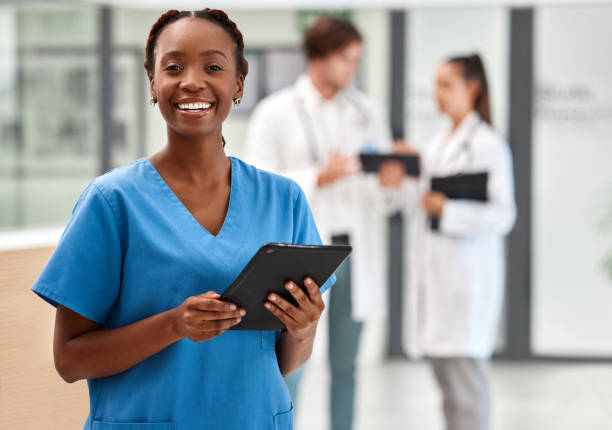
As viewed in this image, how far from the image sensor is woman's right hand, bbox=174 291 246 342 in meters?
1.14

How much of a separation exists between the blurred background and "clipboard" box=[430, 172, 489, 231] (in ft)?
6.91

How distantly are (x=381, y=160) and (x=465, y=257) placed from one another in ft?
1.69

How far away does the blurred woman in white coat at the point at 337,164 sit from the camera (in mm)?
3309

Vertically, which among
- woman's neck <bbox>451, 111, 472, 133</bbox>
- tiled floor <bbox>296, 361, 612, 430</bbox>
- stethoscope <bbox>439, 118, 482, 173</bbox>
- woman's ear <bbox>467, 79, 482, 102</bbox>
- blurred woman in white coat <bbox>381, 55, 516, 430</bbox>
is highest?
woman's ear <bbox>467, 79, 482, 102</bbox>

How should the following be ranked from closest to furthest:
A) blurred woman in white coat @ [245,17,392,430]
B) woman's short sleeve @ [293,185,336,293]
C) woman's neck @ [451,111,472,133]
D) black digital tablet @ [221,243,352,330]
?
black digital tablet @ [221,243,352,330] → woman's short sleeve @ [293,185,336,293] → blurred woman in white coat @ [245,17,392,430] → woman's neck @ [451,111,472,133]

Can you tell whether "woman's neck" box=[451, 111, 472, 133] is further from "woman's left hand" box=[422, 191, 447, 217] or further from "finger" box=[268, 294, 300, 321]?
"finger" box=[268, 294, 300, 321]

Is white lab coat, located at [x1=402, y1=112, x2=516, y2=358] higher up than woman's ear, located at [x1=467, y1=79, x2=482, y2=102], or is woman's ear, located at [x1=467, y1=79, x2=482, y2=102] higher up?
woman's ear, located at [x1=467, y1=79, x2=482, y2=102]

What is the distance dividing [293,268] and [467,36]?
4.75 m

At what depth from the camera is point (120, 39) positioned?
19.0 ft

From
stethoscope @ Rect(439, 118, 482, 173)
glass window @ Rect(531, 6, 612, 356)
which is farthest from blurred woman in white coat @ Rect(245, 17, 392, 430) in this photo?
glass window @ Rect(531, 6, 612, 356)

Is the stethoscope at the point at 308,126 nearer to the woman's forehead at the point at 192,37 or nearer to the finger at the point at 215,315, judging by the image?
the woman's forehead at the point at 192,37

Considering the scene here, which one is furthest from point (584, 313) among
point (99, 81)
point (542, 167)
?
point (99, 81)

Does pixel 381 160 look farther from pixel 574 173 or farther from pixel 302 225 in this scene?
pixel 574 173

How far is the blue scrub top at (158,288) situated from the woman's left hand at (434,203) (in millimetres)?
2145
